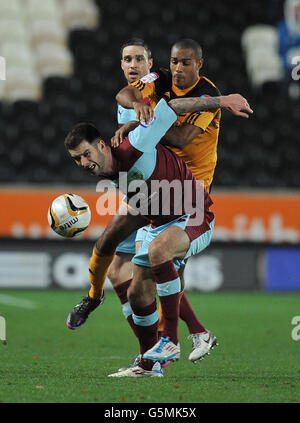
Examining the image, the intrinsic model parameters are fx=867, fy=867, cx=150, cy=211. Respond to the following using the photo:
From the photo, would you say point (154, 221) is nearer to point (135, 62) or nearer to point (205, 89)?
point (205, 89)

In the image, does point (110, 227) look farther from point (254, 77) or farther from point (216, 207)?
point (254, 77)

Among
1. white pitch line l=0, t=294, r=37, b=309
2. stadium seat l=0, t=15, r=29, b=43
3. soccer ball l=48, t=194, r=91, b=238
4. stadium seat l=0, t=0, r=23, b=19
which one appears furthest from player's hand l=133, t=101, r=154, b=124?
stadium seat l=0, t=0, r=23, b=19

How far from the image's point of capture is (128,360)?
651cm

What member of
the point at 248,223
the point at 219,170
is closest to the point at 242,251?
the point at 248,223

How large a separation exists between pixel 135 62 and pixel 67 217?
1273mm

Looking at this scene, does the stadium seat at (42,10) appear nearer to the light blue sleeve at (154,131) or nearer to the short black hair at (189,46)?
the short black hair at (189,46)

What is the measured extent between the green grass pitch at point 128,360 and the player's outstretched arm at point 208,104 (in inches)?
65.8

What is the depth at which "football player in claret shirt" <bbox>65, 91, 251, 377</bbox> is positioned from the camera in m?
5.22

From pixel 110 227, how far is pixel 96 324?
409 centimetres

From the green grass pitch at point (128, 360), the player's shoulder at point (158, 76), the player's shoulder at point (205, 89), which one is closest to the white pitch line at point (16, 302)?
the green grass pitch at point (128, 360)

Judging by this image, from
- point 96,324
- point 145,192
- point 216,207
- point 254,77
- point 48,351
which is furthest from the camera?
point 254,77

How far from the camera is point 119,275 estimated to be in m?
6.11

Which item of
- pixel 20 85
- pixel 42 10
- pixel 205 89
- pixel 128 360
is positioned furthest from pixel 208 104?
pixel 42 10

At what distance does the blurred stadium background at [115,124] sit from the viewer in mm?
14125
